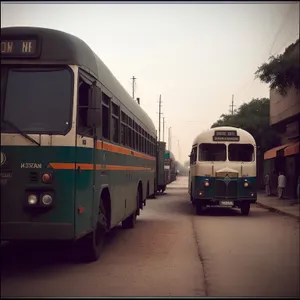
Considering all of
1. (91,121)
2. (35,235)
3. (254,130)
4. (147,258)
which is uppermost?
(254,130)

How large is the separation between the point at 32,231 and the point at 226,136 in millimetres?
11672

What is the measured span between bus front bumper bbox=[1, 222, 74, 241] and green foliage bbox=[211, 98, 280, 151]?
96.8 ft

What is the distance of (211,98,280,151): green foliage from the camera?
116 ft

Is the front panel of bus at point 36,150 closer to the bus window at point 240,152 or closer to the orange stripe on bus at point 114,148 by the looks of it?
the orange stripe on bus at point 114,148

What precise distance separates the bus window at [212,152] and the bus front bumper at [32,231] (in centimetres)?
1125

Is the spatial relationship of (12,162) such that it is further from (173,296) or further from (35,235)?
(173,296)

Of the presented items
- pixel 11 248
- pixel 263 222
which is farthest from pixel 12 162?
pixel 263 222

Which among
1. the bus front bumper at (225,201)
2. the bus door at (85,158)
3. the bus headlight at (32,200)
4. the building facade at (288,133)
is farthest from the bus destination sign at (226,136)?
the bus headlight at (32,200)

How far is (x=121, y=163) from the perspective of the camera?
31.6 ft

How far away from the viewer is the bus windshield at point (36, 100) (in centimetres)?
643

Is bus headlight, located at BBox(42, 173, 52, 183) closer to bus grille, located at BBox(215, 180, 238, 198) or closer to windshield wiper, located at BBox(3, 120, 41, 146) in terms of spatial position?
windshield wiper, located at BBox(3, 120, 41, 146)

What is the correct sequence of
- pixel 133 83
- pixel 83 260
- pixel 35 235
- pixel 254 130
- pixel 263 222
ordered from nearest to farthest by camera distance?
pixel 35 235 < pixel 83 260 < pixel 263 222 < pixel 254 130 < pixel 133 83

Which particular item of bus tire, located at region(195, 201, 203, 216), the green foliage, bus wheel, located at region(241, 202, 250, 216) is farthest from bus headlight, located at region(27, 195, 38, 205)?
the green foliage

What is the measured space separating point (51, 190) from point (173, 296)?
2109 millimetres
